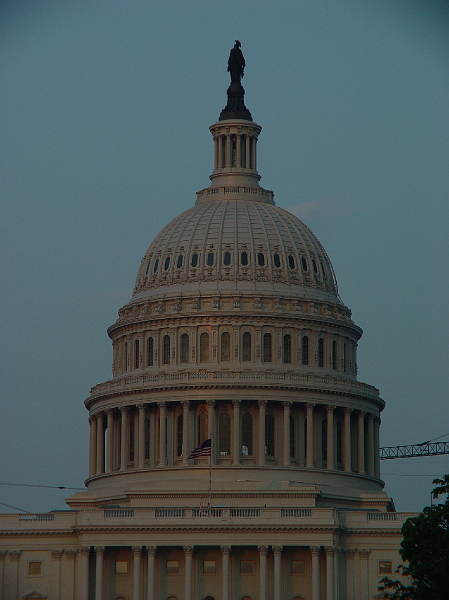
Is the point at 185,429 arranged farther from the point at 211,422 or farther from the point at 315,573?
the point at 315,573

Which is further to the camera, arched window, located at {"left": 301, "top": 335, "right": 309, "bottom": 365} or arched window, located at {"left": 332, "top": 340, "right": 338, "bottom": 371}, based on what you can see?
arched window, located at {"left": 332, "top": 340, "right": 338, "bottom": 371}

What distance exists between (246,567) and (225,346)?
82.5 feet

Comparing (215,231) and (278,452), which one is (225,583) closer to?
(278,452)

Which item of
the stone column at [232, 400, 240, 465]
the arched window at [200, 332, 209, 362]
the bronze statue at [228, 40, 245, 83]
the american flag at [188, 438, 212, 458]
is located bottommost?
the american flag at [188, 438, 212, 458]

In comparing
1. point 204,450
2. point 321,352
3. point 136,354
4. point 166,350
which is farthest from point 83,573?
point 321,352

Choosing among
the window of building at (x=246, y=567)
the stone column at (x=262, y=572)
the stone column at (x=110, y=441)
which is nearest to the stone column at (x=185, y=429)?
the stone column at (x=110, y=441)

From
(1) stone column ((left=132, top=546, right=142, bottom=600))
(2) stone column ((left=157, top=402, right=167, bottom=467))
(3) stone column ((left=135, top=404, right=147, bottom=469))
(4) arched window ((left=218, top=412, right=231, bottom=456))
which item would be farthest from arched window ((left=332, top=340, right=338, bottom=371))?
(1) stone column ((left=132, top=546, right=142, bottom=600))

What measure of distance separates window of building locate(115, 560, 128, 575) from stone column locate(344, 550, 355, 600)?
16.2m

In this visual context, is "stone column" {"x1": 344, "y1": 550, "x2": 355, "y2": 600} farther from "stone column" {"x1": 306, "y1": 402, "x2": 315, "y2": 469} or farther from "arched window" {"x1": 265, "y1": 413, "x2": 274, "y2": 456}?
"arched window" {"x1": 265, "y1": 413, "x2": 274, "y2": 456}

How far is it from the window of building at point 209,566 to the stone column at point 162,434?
661 inches

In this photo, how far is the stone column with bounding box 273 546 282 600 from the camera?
156 meters

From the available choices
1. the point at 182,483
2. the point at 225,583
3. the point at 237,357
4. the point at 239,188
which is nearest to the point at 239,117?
the point at 239,188

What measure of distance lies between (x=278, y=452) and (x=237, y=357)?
8518 millimetres

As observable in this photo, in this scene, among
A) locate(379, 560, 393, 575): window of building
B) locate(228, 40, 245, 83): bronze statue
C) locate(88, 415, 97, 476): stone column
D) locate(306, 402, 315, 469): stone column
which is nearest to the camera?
locate(379, 560, 393, 575): window of building
